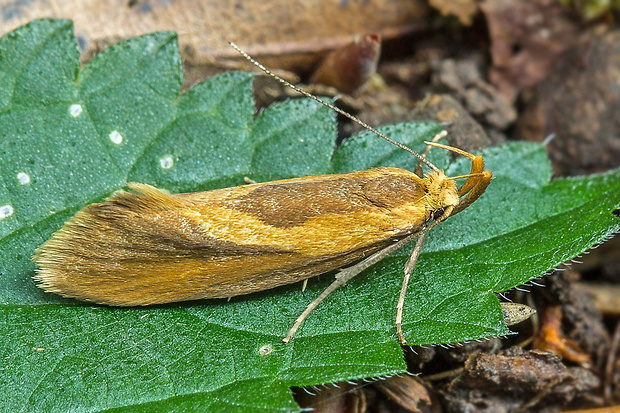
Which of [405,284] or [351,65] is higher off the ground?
[351,65]

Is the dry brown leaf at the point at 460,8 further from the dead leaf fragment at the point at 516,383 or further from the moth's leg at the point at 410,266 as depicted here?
the dead leaf fragment at the point at 516,383

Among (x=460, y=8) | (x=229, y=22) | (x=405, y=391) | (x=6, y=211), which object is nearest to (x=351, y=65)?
(x=229, y=22)

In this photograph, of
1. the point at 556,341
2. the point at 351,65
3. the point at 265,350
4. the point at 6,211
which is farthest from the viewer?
the point at 351,65

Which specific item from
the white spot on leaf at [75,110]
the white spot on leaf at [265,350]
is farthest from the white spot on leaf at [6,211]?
the white spot on leaf at [265,350]

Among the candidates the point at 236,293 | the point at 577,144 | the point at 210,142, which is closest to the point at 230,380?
the point at 236,293

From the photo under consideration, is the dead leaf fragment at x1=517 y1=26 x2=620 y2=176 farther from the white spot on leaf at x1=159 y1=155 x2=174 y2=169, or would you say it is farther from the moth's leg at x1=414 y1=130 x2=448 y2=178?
the white spot on leaf at x1=159 y1=155 x2=174 y2=169

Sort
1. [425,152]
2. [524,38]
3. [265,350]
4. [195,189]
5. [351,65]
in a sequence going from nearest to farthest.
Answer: [265,350] < [195,189] < [425,152] < [351,65] < [524,38]

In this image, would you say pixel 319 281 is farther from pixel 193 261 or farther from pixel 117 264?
pixel 117 264

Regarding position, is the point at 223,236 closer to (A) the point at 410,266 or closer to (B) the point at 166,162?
(B) the point at 166,162
